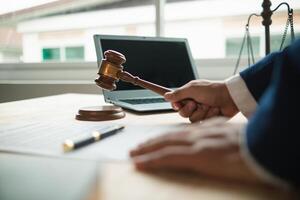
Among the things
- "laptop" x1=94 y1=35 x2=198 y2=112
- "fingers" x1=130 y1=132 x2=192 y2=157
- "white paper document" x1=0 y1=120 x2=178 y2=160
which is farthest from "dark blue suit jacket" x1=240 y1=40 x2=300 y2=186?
"laptop" x1=94 y1=35 x2=198 y2=112

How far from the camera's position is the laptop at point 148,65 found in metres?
1.27

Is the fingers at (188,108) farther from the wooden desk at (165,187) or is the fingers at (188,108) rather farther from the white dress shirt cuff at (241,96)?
the wooden desk at (165,187)

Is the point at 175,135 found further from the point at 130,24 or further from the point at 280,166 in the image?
the point at 130,24

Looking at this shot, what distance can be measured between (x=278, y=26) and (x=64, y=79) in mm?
1510

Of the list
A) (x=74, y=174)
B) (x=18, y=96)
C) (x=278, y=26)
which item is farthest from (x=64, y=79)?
(x=74, y=174)

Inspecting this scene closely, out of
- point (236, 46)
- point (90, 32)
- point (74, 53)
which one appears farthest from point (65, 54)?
point (236, 46)

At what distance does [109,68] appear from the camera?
1063 mm

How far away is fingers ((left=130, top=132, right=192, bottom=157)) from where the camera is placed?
51cm

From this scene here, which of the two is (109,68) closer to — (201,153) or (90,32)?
(201,153)

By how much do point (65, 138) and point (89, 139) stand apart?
9cm

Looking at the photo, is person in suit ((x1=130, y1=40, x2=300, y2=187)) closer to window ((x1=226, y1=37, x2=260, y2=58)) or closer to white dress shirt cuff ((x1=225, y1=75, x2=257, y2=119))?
white dress shirt cuff ((x1=225, y1=75, x2=257, y2=119))

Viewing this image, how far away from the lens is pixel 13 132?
82 cm

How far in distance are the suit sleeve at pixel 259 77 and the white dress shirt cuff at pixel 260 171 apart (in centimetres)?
51

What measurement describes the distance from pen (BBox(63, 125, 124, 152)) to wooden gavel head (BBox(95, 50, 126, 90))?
0.98ft
